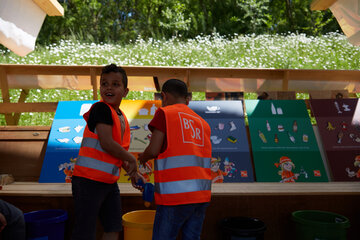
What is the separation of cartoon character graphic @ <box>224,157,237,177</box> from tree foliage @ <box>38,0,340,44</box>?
10744mm

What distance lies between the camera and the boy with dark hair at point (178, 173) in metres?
2.31

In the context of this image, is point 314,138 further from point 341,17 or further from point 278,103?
point 341,17

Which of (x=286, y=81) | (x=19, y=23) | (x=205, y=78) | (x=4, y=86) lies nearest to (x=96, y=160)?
(x=19, y=23)

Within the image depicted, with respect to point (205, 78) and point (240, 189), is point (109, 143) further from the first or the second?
point (205, 78)

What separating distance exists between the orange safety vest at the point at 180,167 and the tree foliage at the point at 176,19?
40.1 feet

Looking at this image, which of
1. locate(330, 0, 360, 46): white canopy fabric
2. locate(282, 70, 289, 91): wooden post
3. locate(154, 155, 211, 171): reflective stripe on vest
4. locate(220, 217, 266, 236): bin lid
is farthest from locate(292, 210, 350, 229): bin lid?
locate(282, 70, 289, 91): wooden post

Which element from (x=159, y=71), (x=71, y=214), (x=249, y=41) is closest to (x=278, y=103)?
(x=159, y=71)

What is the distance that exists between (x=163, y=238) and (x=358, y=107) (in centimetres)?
337

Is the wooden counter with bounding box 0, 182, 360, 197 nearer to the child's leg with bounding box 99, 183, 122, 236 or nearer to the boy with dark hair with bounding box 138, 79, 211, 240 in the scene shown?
the child's leg with bounding box 99, 183, 122, 236

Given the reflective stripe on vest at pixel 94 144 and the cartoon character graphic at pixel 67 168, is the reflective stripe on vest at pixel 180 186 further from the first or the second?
the cartoon character graphic at pixel 67 168

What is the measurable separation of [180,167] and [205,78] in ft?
9.90

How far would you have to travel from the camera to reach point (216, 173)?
157 inches

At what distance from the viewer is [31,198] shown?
3.40m

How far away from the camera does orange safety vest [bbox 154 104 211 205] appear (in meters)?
2.31
